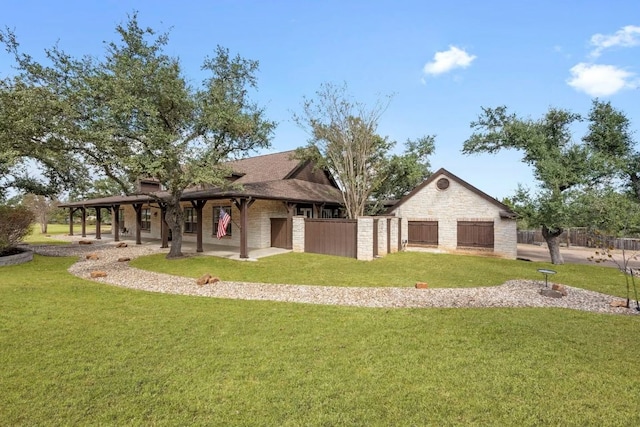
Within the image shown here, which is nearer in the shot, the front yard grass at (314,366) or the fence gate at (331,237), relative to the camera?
the front yard grass at (314,366)

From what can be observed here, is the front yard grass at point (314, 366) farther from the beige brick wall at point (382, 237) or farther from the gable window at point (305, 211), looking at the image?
the gable window at point (305, 211)

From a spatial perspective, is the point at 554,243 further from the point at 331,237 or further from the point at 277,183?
the point at 277,183

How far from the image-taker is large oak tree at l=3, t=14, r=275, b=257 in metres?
11.1

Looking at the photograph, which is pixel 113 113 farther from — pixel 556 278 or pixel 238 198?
pixel 556 278

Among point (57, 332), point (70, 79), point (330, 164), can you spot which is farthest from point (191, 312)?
point (330, 164)

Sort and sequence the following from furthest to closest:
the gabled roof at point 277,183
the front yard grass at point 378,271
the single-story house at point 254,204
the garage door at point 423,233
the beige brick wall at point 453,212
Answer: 1. the garage door at point 423,233
2. the gabled roof at point 277,183
3. the beige brick wall at point 453,212
4. the single-story house at point 254,204
5. the front yard grass at point 378,271

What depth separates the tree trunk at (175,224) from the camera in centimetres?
1456

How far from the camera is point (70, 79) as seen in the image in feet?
37.3

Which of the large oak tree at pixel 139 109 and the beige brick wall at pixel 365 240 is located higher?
the large oak tree at pixel 139 109

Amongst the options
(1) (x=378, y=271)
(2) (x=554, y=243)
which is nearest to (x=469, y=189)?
(2) (x=554, y=243)

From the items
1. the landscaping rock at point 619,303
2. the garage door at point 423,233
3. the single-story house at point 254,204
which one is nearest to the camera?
the landscaping rock at point 619,303

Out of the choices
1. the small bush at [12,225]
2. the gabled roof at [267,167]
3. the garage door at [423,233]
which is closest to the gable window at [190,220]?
the gabled roof at [267,167]

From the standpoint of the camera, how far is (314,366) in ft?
13.6

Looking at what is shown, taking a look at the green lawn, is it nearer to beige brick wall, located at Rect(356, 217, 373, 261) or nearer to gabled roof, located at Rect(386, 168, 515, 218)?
beige brick wall, located at Rect(356, 217, 373, 261)
